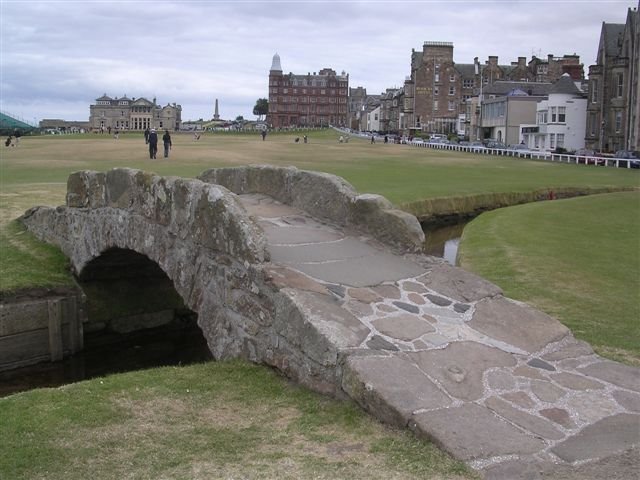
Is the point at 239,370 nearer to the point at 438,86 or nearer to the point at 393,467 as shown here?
the point at 393,467

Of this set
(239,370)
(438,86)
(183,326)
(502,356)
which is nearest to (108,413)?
(239,370)

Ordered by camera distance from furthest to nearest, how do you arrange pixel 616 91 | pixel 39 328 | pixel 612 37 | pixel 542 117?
pixel 542 117
pixel 612 37
pixel 616 91
pixel 39 328

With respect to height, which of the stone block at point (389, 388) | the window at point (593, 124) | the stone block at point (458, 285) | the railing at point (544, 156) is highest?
the window at point (593, 124)

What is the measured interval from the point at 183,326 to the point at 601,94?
64455 millimetres

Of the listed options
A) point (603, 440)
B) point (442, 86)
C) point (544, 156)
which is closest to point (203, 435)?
point (603, 440)

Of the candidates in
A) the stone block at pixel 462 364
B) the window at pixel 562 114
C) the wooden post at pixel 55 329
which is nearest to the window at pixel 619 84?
the window at pixel 562 114

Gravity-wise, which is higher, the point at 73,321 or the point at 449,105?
the point at 449,105

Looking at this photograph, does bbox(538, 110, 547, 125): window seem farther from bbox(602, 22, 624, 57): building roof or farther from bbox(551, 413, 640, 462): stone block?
bbox(551, 413, 640, 462): stone block

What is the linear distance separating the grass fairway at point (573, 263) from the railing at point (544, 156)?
30182mm

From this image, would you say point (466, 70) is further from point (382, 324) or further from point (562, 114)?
point (382, 324)

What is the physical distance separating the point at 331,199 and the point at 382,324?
403 cm

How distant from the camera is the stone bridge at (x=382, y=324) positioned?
5805mm

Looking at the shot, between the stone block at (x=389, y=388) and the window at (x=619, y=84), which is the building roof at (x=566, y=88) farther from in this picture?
the stone block at (x=389, y=388)

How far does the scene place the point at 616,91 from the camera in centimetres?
6900
